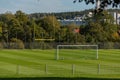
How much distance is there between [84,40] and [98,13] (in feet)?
349

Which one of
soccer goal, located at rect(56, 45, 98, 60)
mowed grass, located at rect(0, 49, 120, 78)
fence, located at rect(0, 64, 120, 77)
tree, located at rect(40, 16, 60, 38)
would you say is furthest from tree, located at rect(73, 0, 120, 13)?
tree, located at rect(40, 16, 60, 38)

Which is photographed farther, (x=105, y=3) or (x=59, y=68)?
(x=59, y=68)

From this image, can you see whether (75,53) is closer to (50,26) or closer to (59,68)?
(59,68)

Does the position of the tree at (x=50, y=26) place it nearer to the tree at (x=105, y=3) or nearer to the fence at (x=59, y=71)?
the fence at (x=59, y=71)

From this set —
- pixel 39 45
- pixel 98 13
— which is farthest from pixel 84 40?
pixel 98 13

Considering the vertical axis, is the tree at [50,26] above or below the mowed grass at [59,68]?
above

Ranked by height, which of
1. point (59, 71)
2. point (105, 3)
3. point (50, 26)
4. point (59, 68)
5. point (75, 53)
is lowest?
point (75, 53)

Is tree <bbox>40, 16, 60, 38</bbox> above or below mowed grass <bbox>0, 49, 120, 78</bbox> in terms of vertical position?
above

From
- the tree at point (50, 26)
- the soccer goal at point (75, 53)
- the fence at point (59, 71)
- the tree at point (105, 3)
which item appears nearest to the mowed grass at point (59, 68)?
the fence at point (59, 71)

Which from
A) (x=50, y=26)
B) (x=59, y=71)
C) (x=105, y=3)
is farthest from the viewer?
(x=50, y=26)

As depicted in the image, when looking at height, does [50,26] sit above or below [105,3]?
below

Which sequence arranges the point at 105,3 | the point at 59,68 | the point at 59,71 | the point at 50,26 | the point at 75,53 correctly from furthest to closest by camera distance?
1. the point at 50,26
2. the point at 75,53
3. the point at 59,68
4. the point at 59,71
5. the point at 105,3

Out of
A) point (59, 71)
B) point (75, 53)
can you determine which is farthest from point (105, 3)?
point (75, 53)

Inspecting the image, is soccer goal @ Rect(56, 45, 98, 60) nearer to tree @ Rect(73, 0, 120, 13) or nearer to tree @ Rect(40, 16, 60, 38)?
tree @ Rect(40, 16, 60, 38)
